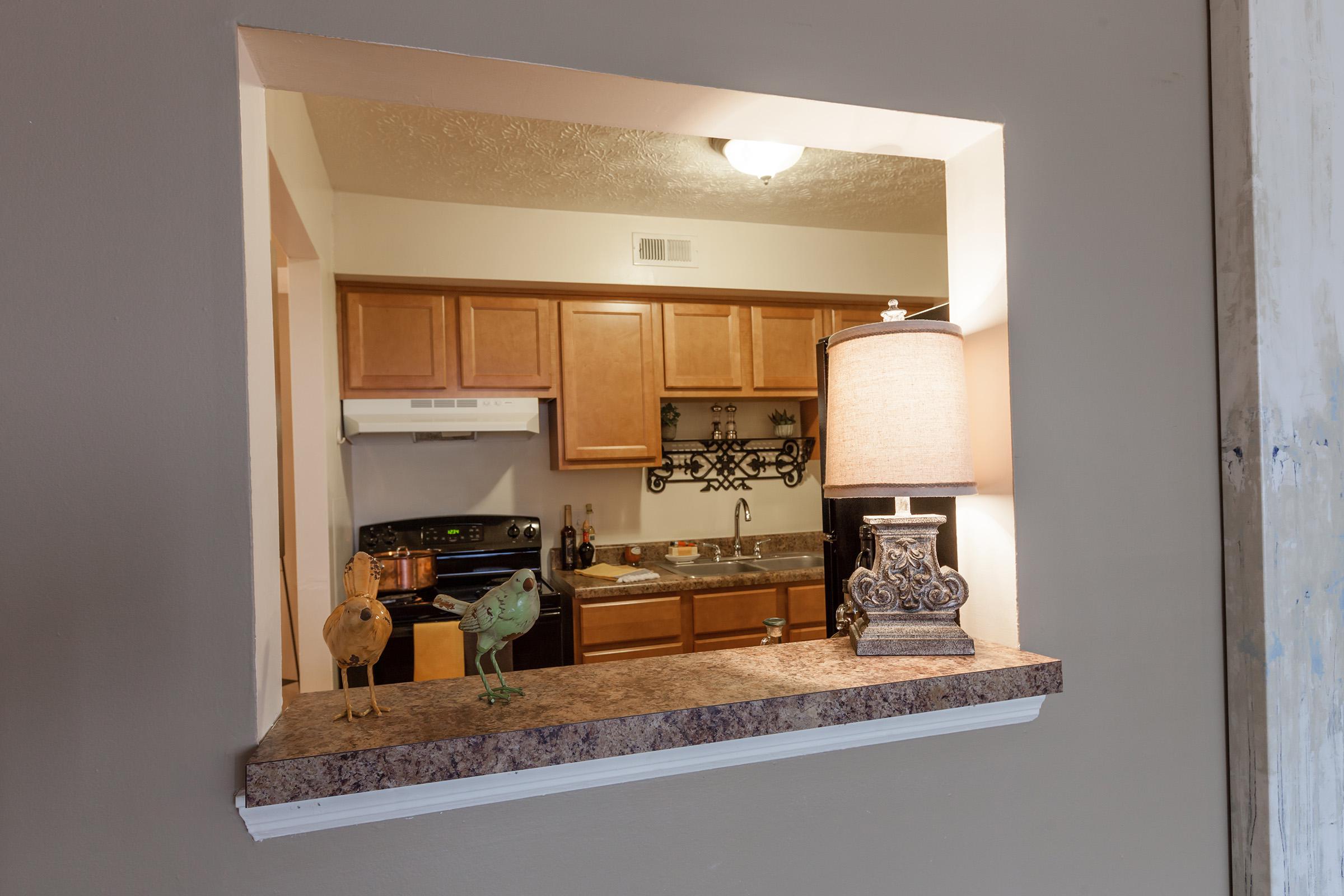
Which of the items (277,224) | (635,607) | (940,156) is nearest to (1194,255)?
(940,156)

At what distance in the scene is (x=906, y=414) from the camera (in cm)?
118

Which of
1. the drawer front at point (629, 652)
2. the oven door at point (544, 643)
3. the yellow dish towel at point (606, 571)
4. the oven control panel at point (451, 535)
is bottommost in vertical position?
the drawer front at point (629, 652)

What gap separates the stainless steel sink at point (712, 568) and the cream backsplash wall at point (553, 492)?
0.17 m

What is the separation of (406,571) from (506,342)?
111 centimetres

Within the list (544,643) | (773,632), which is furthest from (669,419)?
(773,632)

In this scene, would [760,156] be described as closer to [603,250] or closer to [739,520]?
[603,250]

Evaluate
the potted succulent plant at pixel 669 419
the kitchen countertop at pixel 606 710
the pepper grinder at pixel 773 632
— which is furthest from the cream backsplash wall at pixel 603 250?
the kitchen countertop at pixel 606 710

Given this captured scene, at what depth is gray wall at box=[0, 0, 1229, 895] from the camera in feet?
2.84

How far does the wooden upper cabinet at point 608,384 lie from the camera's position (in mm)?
3482

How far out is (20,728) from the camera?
848 millimetres

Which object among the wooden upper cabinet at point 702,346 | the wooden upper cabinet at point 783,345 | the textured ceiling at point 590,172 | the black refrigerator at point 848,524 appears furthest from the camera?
the wooden upper cabinet at point 783,345

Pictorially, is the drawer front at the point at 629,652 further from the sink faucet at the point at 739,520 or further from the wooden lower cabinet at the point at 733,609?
the sink faucet at the point at 739,520

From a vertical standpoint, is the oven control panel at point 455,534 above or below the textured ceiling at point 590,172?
below

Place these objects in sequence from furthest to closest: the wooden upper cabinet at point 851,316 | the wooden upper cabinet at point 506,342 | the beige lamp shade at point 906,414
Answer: the wooden upper cabinet at point 851,316 → the wooden upper cabinet at point 506,342 → the beige lamp shade at point 906,414
